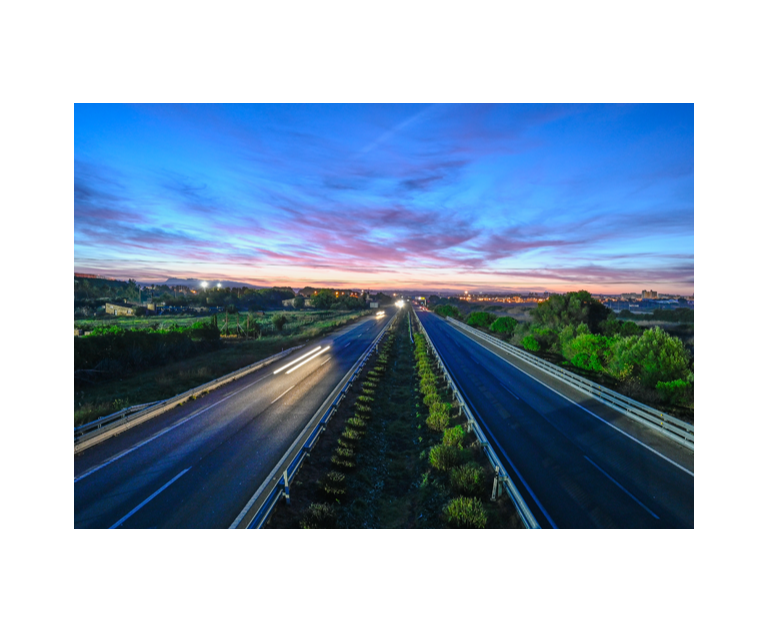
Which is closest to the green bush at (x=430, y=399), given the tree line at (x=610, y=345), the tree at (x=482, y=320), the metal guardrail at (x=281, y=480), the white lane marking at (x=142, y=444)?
the metal guardrail at (x=281, y=480)

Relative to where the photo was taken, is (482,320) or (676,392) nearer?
(676,392)

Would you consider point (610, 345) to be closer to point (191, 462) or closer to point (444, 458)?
point (444, 458)

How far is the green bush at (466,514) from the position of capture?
5.88 m

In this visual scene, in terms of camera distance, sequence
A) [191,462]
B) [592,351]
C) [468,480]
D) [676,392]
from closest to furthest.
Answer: [468,480]
[191,462]
[676,392]
[592,351]

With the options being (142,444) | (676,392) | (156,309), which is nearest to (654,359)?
(676,392)

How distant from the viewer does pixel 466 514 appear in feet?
19.8

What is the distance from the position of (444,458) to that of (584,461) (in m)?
4.28

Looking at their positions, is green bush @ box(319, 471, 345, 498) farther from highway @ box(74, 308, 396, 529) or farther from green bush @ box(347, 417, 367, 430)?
green bush @ box(347, 417, 367, 430)

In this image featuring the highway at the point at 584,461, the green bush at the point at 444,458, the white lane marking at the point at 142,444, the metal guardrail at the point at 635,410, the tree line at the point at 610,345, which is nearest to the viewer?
the highway at the point at 584,461

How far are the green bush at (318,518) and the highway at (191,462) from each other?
5.11 ft

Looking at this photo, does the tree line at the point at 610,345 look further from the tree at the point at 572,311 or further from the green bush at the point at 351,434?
the green bush at the point at 351,434

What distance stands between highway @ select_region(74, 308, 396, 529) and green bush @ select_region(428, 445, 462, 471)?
4.71 m

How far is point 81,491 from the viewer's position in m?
6.81
